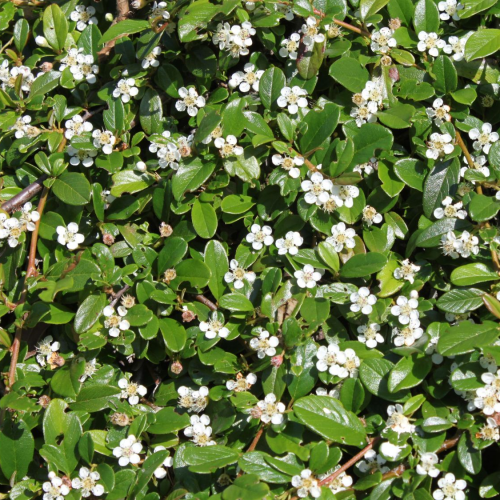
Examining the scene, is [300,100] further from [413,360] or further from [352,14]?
[413,360]

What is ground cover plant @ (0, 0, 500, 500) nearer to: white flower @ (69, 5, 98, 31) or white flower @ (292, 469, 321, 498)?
white flower @ (292, 469, 321, 498)

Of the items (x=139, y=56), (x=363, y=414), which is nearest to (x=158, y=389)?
(x=363, y=414)

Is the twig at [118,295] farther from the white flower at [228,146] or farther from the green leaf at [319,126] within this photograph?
the green leaf at [319,126]

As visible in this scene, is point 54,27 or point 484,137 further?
point 54,27

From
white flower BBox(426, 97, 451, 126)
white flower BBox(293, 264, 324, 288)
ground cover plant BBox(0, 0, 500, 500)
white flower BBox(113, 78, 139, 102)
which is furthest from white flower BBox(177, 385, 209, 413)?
white flower BBox(426, 97, 451, 126)

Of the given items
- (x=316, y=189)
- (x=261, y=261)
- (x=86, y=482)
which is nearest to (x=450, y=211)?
(x=316, y=189)

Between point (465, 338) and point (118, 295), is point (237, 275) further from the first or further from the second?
point (465, 338)

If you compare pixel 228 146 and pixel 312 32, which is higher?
pixel 312 32
